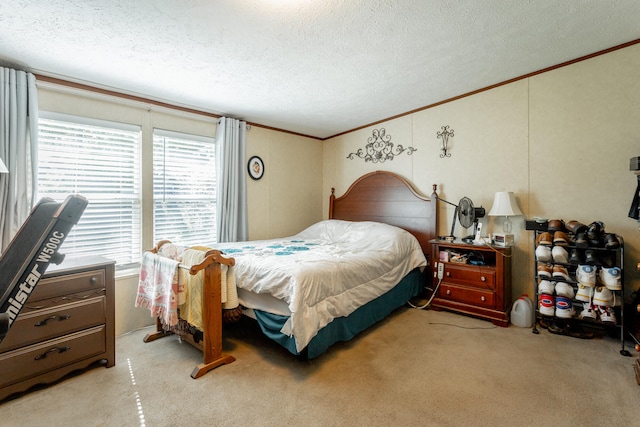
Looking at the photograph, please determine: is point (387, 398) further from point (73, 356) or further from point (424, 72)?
point (424, 72)

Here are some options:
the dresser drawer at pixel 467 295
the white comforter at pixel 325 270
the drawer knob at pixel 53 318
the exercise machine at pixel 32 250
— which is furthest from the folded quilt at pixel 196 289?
the dresser drawer at pixel 467 295

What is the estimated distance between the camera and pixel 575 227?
242 centimetres

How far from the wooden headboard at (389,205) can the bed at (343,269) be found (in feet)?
0.04

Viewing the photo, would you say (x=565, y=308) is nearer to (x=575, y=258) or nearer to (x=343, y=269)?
(x=575, y=258)

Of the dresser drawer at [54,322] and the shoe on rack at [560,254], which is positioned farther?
the shoe on rack at [560,254]

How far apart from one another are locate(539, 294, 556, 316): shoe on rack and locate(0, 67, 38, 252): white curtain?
4.45 m

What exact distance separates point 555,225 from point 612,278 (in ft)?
1.79

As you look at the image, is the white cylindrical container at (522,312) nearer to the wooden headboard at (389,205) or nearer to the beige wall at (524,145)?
the beige wall at (524,145)

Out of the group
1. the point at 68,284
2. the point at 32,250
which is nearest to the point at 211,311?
the point at 68,284

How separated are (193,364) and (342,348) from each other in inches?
45.8

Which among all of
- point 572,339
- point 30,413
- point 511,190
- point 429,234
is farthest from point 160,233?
→ point 572,339

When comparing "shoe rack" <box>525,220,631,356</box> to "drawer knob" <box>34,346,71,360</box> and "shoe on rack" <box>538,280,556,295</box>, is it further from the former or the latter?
"drawer knob" <box>34,346,71,360</box>

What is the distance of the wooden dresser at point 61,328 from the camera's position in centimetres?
182

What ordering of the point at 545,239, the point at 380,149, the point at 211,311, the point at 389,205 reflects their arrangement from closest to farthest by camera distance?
the point at 211,311
the point at 545,239
the point at 389,205
the point at 380,149
